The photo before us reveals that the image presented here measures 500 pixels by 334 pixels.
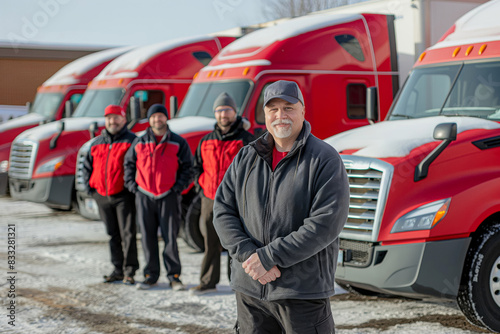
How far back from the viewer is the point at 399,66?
10.7 metres

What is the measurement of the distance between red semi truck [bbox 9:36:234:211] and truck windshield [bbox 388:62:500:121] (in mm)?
5608

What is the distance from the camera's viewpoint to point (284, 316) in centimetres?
364

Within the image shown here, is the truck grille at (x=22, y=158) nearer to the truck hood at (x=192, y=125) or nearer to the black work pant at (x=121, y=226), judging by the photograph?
the truck hood at (x=192, y=125)

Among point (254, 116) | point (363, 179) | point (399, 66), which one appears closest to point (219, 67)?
point (254, 116)

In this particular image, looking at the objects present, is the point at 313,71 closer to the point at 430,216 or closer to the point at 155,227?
the point at 155,227

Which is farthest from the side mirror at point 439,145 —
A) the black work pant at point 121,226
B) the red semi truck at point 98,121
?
the red semi truck at point 98,121

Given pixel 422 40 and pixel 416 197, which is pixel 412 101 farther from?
pixel 422 40

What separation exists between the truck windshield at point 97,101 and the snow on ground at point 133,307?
170 inches

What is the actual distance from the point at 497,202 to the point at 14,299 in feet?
15.0

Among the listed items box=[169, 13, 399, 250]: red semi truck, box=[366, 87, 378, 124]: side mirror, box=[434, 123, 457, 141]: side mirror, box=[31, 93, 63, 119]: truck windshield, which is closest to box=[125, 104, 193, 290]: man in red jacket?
box=[169, 13, 399, 250]: red semi truck

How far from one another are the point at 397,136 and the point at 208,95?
460 cm

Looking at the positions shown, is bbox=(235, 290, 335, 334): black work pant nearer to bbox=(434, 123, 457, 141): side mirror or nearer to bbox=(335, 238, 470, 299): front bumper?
bbox=(335, 238, 470, 299): front bumper

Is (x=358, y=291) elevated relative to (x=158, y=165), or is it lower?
lower

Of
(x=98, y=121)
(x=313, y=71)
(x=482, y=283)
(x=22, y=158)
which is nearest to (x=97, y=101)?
(x=98, y=121)
